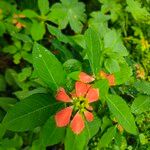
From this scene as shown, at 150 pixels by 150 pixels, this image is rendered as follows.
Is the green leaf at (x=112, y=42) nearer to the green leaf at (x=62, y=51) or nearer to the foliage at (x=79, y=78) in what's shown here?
the foliage at (x=79, y=78)

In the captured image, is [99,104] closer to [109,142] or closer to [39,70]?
[109,142]

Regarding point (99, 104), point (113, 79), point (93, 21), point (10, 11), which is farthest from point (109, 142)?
point (10, 11)

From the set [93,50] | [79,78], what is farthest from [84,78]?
[93,50]

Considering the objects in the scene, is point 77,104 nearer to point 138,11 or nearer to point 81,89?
point 81,89

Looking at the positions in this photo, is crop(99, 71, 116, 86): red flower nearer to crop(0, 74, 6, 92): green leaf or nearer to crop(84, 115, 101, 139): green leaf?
crop(84, 115, 101, 139): green leaf

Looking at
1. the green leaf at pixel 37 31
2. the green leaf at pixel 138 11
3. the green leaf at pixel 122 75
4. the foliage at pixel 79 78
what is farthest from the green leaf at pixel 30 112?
the green leaf at pixel 138 11

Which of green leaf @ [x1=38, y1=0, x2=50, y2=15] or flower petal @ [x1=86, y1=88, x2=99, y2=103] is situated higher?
flower petal @ [x1=86, y1=88, x2=99, y2=103]

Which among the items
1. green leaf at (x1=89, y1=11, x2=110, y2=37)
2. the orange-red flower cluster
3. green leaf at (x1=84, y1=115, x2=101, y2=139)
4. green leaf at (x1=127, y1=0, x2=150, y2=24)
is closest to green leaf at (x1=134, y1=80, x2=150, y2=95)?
green leaf at (x1=84, y1=115, x2=101, y2=139)
